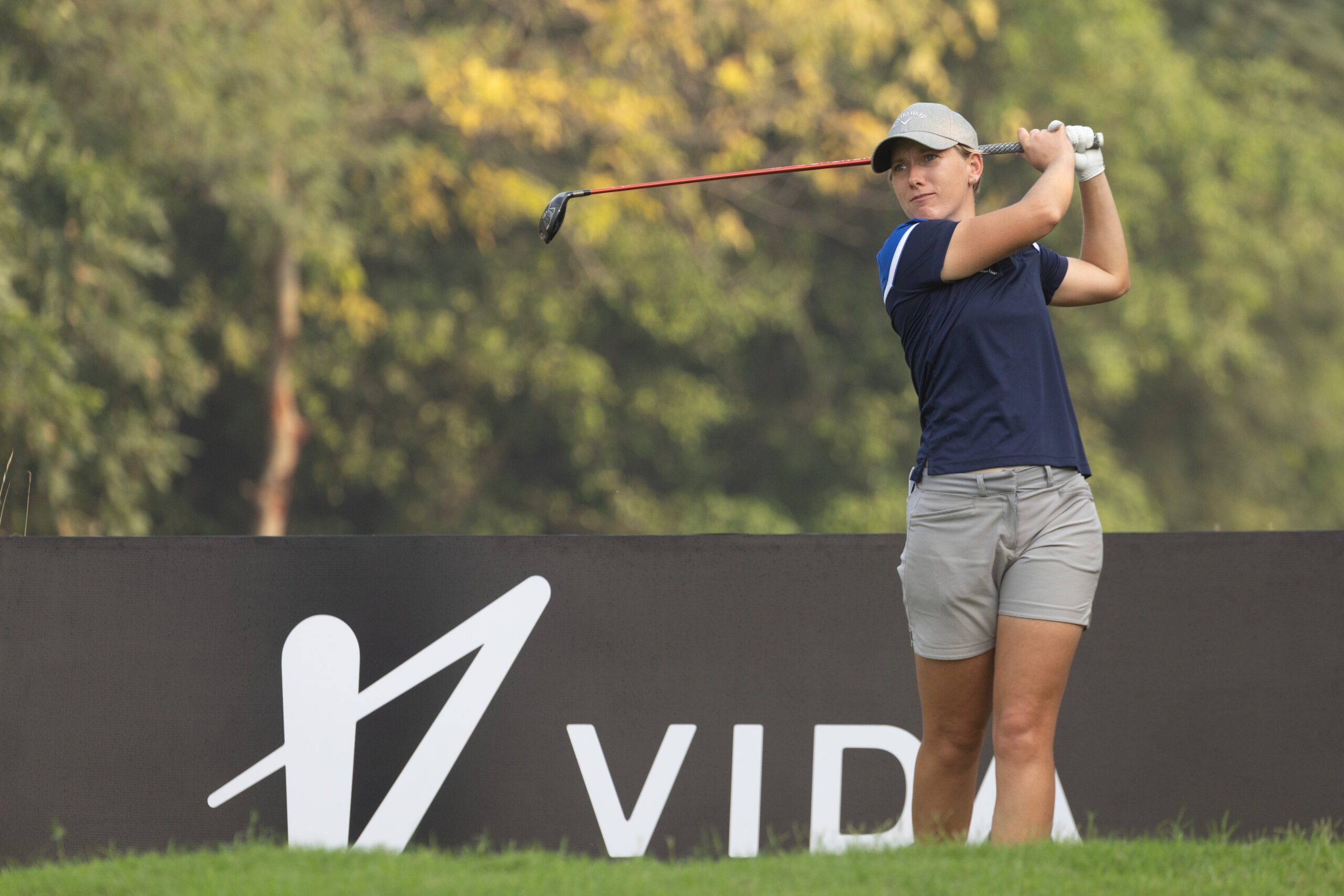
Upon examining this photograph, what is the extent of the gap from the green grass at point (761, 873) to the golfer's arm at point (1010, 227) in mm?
1265

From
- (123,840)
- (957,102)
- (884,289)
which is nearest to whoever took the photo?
(884,289)

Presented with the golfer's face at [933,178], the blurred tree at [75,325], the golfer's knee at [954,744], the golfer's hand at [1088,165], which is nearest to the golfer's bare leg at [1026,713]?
the golfer's knee at [954,744]

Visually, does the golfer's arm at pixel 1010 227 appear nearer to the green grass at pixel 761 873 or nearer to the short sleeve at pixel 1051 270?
the short sleeve at pixel 1051 270

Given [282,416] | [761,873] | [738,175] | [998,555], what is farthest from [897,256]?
[282,416]

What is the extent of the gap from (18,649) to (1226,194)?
14.3 m

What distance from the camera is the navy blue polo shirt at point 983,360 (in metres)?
2.91

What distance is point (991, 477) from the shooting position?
2908 millimetres

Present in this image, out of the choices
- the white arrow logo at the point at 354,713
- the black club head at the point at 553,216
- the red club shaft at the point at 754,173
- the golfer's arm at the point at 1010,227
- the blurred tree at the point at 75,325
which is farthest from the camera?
the blurred tree at the point at 75,325

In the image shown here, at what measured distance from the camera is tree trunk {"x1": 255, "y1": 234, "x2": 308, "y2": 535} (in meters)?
13.8

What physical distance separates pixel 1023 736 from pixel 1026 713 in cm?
5

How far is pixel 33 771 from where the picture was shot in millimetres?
3990

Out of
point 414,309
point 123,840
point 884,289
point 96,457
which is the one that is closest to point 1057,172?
point 884,289

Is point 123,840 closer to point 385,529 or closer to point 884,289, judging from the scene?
point 884,289

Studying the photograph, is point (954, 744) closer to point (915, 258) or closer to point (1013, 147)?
point (915, 258)
